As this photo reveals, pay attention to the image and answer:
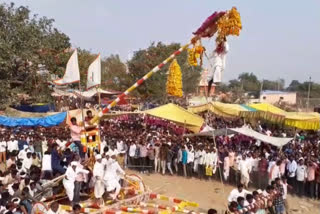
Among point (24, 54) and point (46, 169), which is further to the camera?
point (24, 54)

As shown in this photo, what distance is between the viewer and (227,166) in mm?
14992

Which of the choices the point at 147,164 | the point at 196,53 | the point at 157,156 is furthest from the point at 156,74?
the point at 196,53

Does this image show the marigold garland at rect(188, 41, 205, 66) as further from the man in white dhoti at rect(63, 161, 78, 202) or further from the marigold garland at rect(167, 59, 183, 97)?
the man in white dhoti at rect(63, 161, 78, 202)

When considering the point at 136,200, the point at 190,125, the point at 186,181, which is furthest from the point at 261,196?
the point at 190,125

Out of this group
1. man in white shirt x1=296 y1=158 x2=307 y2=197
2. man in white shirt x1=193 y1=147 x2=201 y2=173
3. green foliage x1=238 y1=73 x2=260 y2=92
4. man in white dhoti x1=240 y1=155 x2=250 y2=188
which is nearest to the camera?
man in white shirt x1=296 y1=158 x2=307 y2=197

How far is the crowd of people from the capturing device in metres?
9.83

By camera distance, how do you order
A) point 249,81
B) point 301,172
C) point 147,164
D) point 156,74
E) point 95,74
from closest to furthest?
point 95,74, point 301,172, point 147,164, point 156,74, point 249,81

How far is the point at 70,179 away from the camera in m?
9.90

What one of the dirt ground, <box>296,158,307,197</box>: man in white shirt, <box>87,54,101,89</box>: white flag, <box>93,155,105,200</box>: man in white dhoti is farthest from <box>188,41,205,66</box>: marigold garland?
<box>296,158,307,197</box>: man in white shirt

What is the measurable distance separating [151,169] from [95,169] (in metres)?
7.68

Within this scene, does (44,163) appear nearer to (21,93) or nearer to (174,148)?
(174,148)

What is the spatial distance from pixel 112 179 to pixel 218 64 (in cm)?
423

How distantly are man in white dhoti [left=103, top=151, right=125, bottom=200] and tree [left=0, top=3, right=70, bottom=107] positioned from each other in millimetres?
12902

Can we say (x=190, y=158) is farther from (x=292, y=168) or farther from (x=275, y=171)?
(x=292, y=168)
